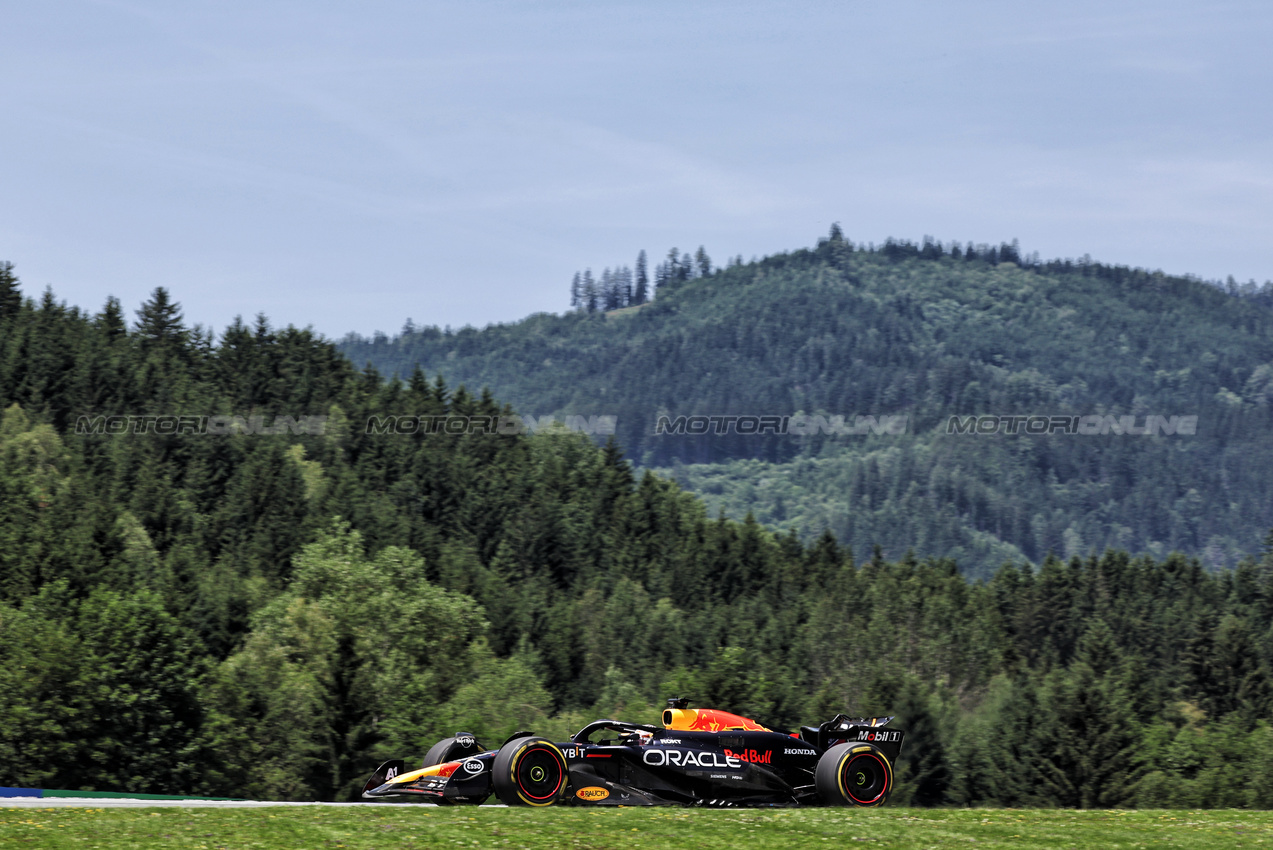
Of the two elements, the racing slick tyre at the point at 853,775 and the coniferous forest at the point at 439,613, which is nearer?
the racing slick tyre at the point at 853,775

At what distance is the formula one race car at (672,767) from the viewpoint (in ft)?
80.9

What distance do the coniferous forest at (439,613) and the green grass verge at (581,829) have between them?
1674 inches

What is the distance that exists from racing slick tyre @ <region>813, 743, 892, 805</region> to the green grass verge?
3.13 metres

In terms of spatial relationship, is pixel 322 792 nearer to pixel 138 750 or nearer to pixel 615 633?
pixel 138 750

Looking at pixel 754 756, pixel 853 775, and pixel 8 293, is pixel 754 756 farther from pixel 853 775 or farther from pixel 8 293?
pixel 8 293

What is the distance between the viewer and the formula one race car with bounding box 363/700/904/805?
2466cm

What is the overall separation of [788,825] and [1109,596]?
493 feet

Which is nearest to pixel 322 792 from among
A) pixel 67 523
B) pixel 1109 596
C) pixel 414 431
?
pixel 67 523

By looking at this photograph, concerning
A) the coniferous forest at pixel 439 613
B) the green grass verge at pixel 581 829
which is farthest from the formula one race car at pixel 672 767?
the coniferous forest at pixel 439 613

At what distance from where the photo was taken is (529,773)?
80.2 feet

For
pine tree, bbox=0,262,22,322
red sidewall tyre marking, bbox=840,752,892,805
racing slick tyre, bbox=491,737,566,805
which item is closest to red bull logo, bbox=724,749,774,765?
red sidewall tyre marking, bbox=840,752,892,805

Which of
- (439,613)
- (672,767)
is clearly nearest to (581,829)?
(672,767)

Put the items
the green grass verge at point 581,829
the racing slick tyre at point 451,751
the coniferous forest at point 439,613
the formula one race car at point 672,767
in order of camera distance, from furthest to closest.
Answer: the coniferous forest at point 439,613, the racing slick tyre at point 451,751, the formula one race car at point 672,767, the green grass verge at point 581,829

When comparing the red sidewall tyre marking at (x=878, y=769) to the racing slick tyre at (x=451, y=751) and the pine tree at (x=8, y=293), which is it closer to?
the racing slick tyre at (x=451, y=751)
